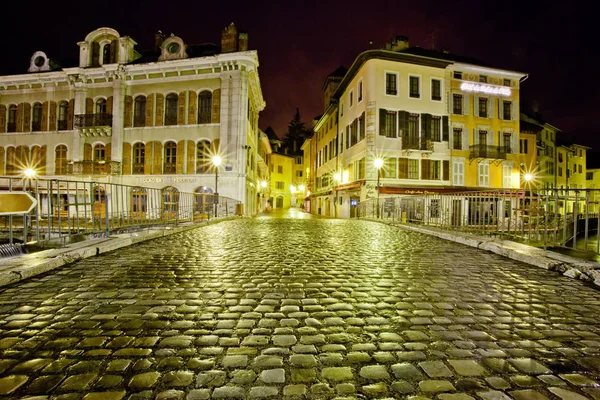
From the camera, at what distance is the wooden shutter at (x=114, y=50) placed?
82.7ft

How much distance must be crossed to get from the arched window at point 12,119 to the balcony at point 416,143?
34.3 metres

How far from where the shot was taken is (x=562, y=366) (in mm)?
2225

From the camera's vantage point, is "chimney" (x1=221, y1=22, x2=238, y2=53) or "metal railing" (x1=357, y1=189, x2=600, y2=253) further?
→ "chimney" (x1=221, y1=22, x2=238, y2=53)

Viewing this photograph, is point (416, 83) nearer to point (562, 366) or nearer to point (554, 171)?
point (562, 366)

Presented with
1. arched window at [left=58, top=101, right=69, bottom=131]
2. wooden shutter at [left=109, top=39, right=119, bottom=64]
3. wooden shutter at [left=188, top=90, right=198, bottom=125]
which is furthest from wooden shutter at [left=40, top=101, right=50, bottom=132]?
wooden shutter at [left=188, top=90, right=198, bottom=125]

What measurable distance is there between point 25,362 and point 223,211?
771 inches

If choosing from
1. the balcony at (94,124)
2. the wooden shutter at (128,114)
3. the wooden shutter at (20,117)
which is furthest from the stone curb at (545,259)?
the wooden shutter at (20,117)

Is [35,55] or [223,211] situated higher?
[35,55]

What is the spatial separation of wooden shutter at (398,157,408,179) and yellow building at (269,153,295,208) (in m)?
37.4

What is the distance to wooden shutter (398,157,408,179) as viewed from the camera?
2539 cm

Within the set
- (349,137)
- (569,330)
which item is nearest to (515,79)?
(349,137)

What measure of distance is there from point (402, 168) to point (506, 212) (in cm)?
994

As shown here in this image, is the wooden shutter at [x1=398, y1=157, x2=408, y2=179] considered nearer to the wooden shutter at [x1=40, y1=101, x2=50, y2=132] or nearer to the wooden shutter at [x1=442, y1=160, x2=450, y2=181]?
the wooden shutter at [x1=442, y1=160, x2=450, y2=181]

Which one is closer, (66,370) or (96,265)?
(66,370)
